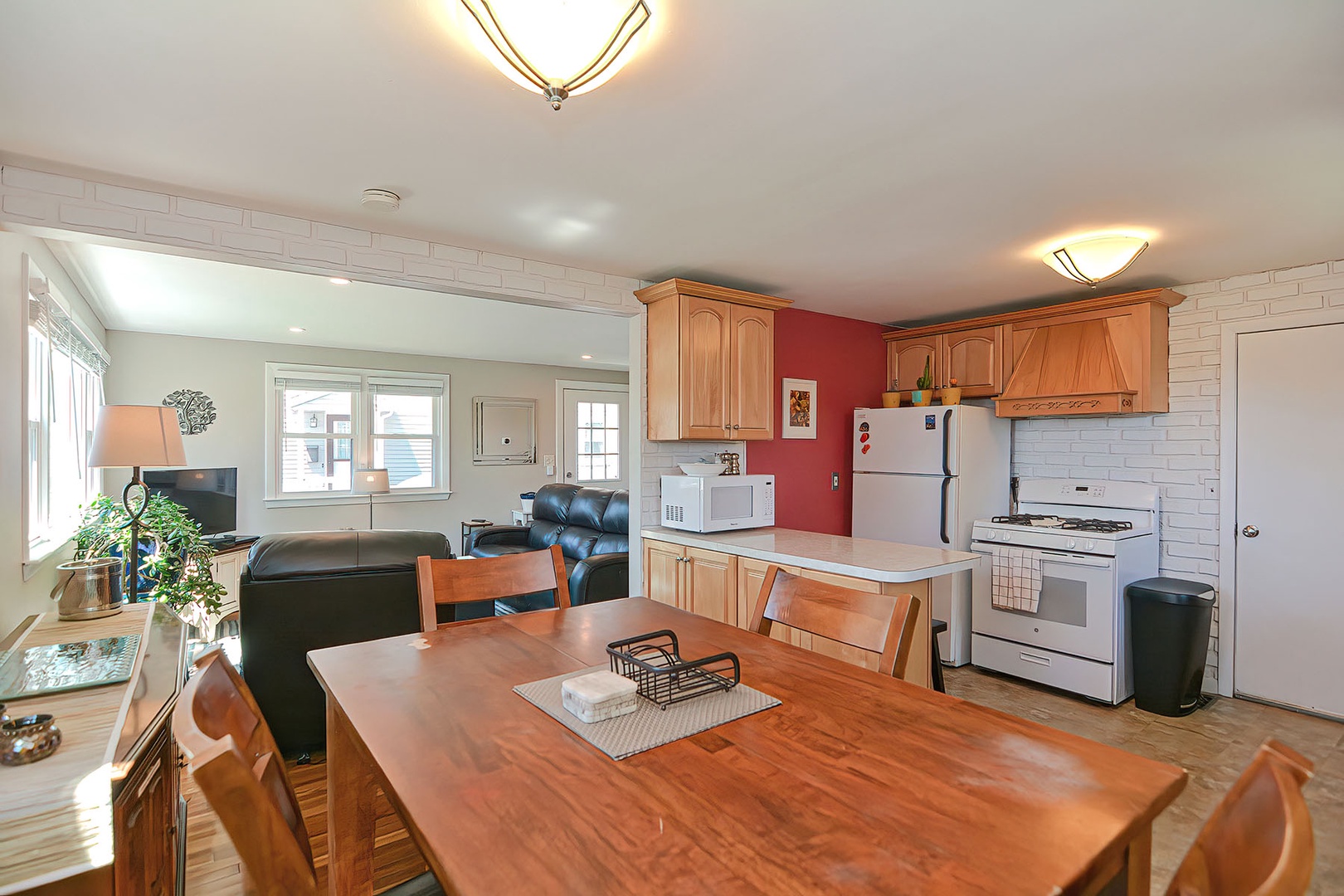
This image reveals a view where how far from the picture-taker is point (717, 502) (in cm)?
362

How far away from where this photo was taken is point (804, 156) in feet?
7.22

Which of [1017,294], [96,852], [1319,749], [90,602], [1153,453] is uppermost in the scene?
[1017,294]

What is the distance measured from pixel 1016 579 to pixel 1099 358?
135 centimetres

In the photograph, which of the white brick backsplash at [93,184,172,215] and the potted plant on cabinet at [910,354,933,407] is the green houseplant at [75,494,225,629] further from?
the potted plant on cabinet at [910,354,933,407]

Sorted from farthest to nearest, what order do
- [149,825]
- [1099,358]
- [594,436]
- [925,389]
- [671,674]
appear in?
[594,436]
[925,389]
[1099,358]
[149,825]
[671,674]

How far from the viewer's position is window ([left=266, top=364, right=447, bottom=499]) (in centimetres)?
643

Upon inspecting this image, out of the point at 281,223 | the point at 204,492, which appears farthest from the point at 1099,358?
the point at 204,492

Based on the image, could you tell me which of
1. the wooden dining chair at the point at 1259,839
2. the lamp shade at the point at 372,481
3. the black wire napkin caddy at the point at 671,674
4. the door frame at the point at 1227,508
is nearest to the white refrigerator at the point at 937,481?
the door frame at the point at 1227,508

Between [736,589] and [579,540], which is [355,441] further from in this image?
[736,589]

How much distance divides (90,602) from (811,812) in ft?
8.35

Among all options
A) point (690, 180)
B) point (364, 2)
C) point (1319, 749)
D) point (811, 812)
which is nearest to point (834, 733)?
point (811, 812)

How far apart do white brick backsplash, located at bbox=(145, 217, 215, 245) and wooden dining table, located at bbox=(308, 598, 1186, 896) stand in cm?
206

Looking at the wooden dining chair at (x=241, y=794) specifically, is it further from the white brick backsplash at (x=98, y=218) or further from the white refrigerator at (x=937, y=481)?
the white refrigerator at (x=937, y=481)

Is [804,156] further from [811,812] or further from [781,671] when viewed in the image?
[811,812]
